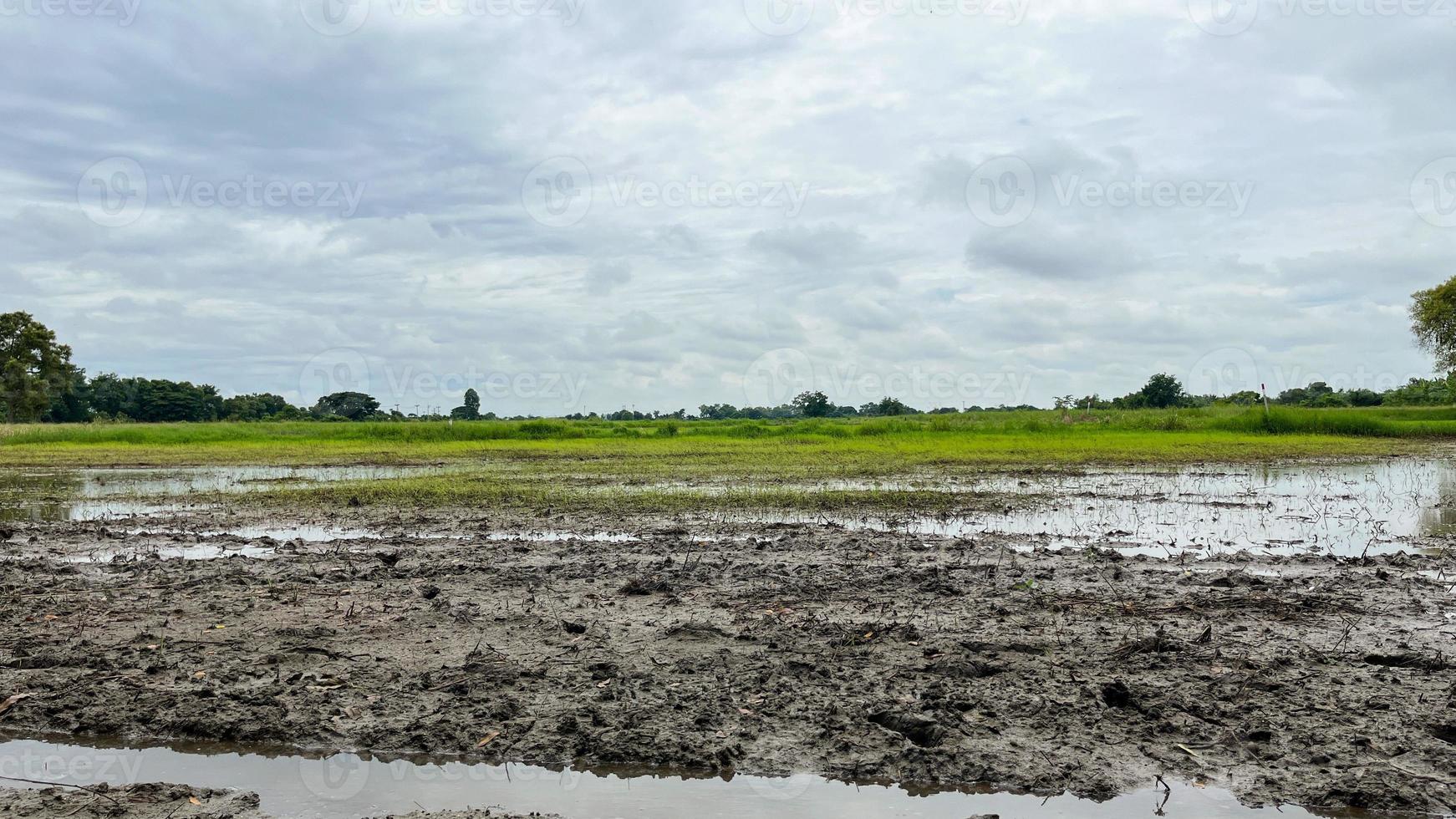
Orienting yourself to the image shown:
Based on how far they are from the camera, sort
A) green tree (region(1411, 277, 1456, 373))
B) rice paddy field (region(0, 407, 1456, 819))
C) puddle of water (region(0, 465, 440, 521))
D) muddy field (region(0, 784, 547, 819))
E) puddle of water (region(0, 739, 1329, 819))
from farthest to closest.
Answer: green tree (region(1411, 277, 1456, 373))
puddle of water (region(0, 465, 440, 521))
rice paddy field (region(0, 407, 1456, 819))
puddle of water (region(0, 739, 1329, 819))
muddy field (region(0, 784, 547, 819))

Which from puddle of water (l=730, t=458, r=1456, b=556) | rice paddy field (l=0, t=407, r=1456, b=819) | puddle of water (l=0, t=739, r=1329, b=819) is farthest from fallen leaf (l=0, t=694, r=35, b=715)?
puddle of water (l=730, t=458, r=1456, b=556)

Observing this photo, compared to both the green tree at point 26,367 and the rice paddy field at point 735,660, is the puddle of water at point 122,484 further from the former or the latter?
the green tree at point 26,367

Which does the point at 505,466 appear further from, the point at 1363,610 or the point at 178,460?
the point at 1363,610

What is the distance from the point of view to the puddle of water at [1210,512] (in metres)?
10.2

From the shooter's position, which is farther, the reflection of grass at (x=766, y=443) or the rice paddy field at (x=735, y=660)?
the reflection of grass at (x=766, y=443)

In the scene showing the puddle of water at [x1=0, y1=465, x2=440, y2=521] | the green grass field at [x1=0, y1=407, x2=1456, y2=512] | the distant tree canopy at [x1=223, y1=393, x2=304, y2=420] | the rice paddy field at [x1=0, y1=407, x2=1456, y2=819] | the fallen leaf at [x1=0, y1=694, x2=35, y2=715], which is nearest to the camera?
the rice paddy field at [x1=0, y1=407, x2=1456, y2=819]

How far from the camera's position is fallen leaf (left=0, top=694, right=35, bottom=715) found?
477cm

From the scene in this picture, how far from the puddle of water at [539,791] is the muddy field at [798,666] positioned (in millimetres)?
102

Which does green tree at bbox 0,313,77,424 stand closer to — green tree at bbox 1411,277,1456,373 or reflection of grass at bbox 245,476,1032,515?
reflection of grass at bbox 245,476,1032,515

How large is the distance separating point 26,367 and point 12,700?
212ft

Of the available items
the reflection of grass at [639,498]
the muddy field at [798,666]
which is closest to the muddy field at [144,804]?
the muddy field at [798,666]

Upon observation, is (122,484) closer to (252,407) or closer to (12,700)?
(12,700)

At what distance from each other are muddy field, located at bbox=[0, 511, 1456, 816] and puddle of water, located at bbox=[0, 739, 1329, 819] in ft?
0.33

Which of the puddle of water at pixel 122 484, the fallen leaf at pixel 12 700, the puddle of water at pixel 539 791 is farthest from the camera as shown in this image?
the puddle of water at pixel 122 484
